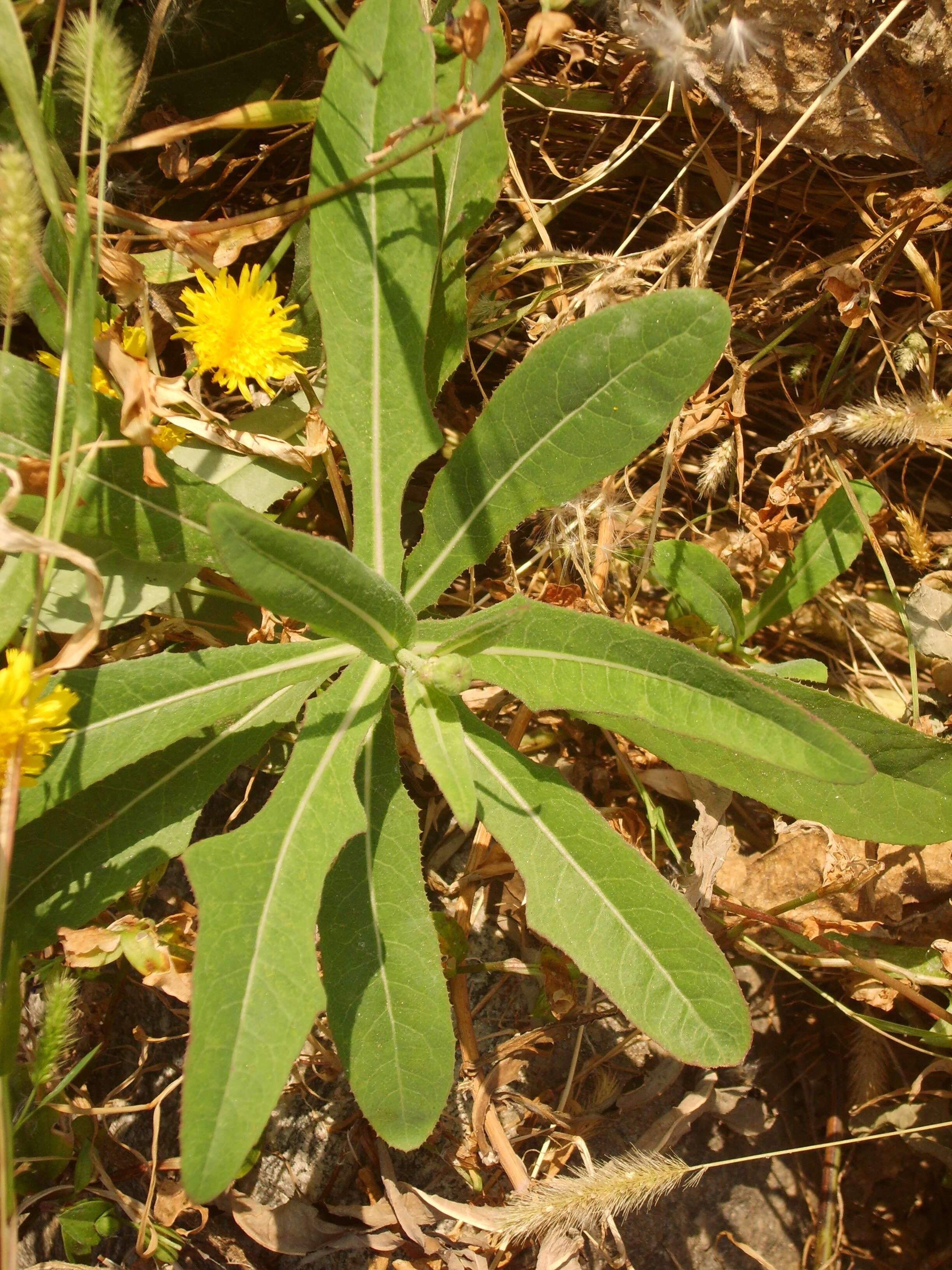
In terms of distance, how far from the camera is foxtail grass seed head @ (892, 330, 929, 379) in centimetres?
229

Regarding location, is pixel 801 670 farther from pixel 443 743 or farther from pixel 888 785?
pixel 443 743

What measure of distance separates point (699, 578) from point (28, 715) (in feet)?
4.81

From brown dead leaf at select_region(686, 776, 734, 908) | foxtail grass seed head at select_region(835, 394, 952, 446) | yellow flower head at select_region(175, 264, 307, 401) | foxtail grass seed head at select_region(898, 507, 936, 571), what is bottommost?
brown dead leaf at select_region(686, 776, 734, 908)

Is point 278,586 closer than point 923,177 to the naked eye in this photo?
Yes

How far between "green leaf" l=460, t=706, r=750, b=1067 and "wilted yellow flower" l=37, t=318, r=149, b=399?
3.61 ft

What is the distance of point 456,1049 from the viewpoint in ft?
7.39

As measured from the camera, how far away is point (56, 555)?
4.65 ft

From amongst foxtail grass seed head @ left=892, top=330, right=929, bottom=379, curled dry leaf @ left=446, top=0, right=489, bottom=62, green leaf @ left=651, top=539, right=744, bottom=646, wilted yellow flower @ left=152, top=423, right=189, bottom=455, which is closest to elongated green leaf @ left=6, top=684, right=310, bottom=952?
wilted yellow flower @ left=152, top=423, right=189, bottom=455

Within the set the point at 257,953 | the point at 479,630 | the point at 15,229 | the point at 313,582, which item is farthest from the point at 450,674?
the point at 15,229

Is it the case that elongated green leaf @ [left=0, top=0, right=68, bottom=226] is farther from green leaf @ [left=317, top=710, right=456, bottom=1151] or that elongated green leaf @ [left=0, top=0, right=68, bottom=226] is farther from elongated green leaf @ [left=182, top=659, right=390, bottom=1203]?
green leaf @ [left=317, top=710, right=456, bottom=1151]

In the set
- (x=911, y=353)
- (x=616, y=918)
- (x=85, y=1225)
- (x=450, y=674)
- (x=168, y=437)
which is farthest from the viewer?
(x=911, y=353)

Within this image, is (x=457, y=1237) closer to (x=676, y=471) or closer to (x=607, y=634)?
(x=607, y=634)

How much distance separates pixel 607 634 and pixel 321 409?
763 mm

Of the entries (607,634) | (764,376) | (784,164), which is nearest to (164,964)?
(607,634)
